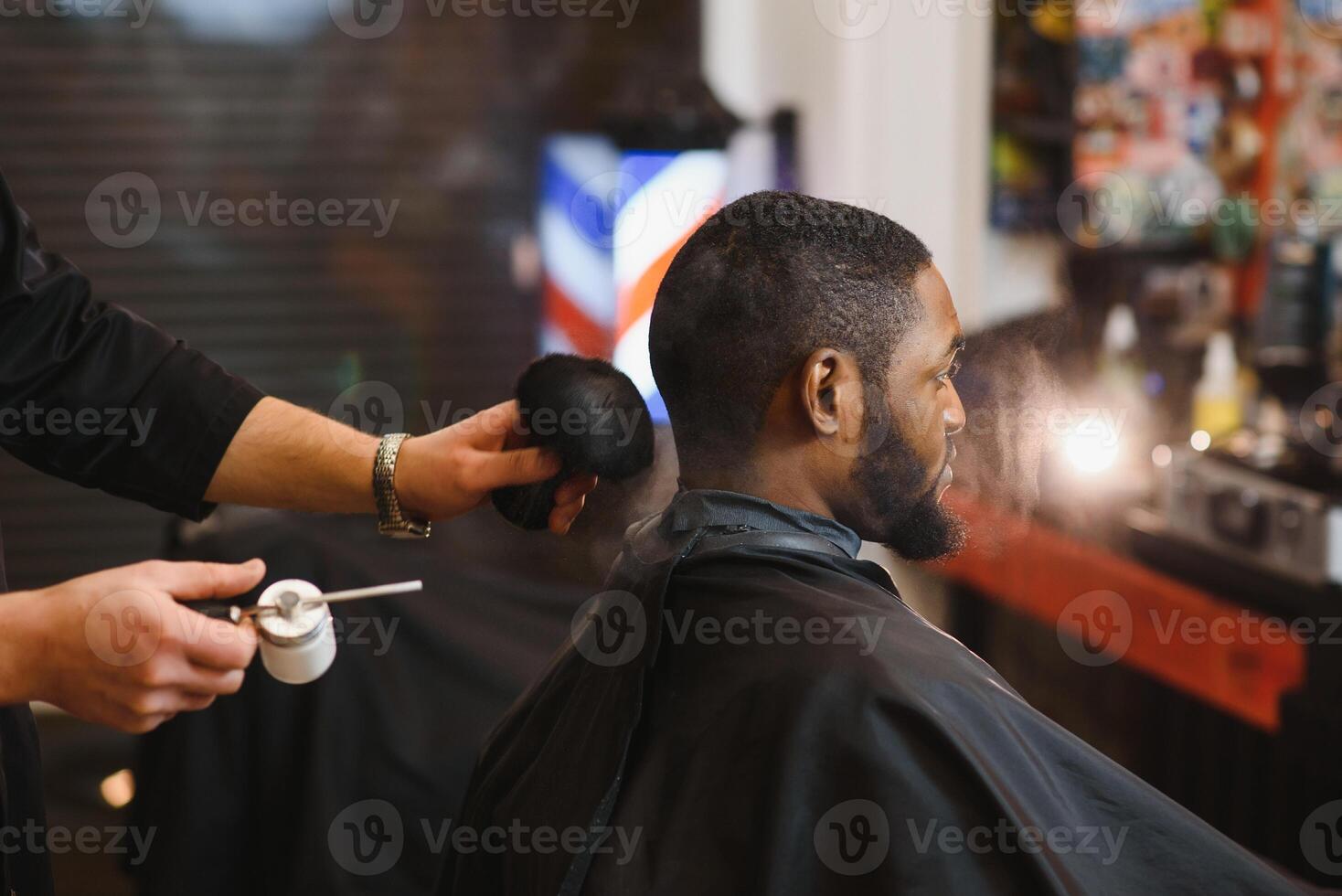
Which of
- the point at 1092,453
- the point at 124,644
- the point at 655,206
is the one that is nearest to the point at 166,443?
the point at 124,644

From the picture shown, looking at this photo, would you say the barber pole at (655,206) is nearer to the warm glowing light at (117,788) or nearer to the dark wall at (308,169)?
the dark wall at (308,169)

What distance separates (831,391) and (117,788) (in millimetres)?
2903

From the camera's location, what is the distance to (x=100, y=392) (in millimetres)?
1469

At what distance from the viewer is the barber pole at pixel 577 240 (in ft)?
13.7

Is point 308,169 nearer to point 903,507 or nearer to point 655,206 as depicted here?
point 655,206

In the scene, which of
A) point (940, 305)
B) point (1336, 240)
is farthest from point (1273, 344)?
point (940, 305)

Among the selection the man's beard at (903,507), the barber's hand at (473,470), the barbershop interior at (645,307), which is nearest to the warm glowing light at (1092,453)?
the barbershop interior at (645,307)

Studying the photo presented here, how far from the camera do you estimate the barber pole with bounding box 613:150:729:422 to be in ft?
11.6

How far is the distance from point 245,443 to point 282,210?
279 cm

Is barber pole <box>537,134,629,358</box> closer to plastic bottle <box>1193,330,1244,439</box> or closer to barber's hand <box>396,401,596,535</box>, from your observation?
plastic bottle <box>1193,330,1244,439</box>

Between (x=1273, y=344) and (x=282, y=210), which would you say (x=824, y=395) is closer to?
(x=1273, y=344)

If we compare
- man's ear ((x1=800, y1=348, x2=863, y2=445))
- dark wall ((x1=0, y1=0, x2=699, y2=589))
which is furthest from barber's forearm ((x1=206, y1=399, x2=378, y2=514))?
dark wall ((x1=0, y1=0, x2=699, y2=589))

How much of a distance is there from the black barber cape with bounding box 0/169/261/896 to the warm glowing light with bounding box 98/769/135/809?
1.98 meters

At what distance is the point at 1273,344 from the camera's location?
9.29 ft
